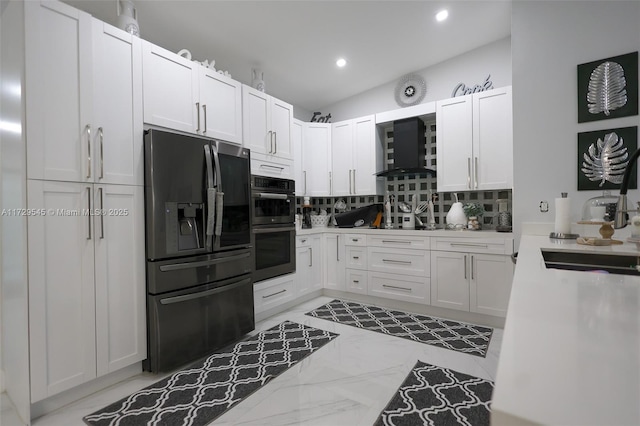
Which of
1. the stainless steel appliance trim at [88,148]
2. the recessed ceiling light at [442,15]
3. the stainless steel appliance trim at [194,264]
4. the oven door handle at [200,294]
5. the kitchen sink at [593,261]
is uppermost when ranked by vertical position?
the recessed ceiling light at [442,15]

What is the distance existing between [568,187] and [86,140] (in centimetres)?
332

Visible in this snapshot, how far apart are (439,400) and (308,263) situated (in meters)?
2.03

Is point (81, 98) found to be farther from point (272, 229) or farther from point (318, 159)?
point (318, 159)

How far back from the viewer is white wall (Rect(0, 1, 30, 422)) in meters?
1.56

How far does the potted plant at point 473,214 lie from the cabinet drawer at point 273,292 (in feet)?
6.27

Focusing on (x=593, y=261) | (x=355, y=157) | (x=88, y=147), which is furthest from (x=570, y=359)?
(x=355, y=157)

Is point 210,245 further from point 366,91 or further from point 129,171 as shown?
point 366,91

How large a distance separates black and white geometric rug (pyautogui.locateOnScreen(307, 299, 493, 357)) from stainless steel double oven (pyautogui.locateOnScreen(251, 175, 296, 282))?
636 mm

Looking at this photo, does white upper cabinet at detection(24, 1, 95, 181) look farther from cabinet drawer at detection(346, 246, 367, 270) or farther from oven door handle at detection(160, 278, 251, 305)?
cabinet drawer at detection(346, 246, 367, 270)

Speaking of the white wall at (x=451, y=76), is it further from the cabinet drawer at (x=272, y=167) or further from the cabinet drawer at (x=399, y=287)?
the cabinet drawer at (x=399, y=287)

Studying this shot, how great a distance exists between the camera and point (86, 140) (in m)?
1.76

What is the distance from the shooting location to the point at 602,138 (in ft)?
7.45

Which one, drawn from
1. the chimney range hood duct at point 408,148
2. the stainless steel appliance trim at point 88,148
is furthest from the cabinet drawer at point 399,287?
the stainless steel appliance trim at point 88,148

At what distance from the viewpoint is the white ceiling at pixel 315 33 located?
7.90 feet
